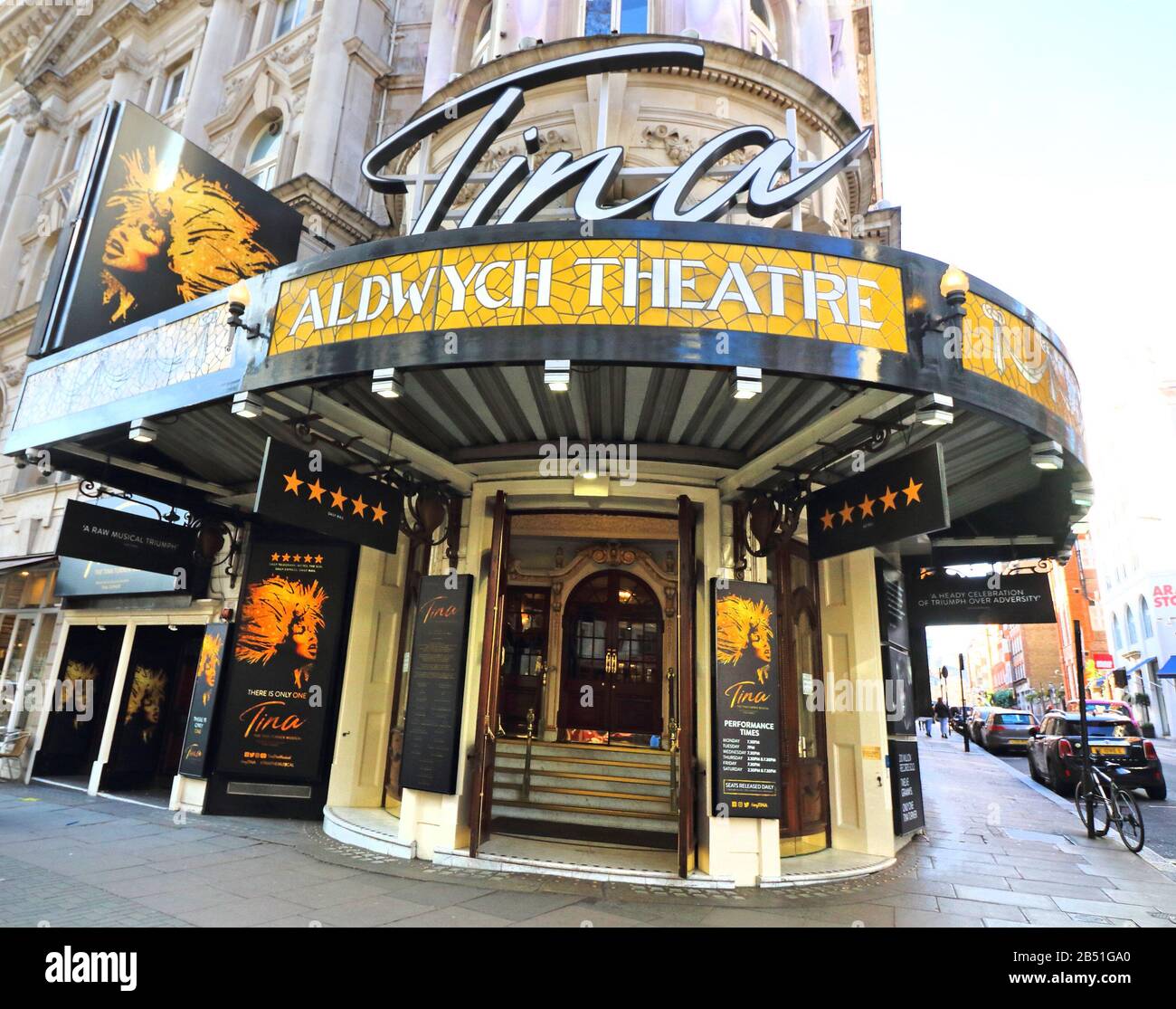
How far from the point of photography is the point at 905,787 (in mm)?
9266

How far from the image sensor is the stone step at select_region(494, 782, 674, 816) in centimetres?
884

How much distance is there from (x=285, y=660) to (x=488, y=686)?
3.82m

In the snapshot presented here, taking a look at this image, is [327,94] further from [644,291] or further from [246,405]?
[644,291]

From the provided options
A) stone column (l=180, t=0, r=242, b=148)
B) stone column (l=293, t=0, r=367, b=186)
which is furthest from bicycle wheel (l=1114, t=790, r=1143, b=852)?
stone column (l=180, t=0, r=242, b=148)

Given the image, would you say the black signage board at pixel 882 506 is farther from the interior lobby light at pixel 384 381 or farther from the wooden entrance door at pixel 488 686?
the interior lobby light at pixel 384 381

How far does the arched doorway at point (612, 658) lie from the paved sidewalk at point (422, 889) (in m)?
5.12

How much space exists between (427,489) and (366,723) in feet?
12.0

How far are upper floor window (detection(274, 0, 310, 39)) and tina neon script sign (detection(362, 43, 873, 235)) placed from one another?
11.5 metres

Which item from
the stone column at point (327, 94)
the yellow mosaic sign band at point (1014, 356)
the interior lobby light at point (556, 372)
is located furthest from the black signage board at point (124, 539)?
the yellow mosaic sign band at point (1014, 356)

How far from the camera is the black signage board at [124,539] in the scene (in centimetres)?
916

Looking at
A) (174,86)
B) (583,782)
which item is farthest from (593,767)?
(174,86)

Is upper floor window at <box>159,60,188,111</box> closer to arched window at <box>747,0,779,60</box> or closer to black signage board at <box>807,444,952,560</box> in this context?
arched window at <box>747,0,779,60</box>
